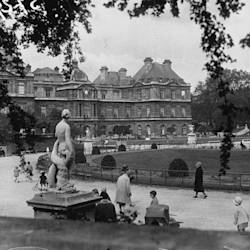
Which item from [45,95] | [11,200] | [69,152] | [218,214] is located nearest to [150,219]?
[69,152]

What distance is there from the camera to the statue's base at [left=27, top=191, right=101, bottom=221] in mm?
7180

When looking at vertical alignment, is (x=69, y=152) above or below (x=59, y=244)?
above

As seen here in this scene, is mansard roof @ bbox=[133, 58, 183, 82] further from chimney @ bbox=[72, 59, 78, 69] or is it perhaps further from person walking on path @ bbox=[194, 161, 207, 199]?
chimney @ bbox=[72, 59, 78, 69]

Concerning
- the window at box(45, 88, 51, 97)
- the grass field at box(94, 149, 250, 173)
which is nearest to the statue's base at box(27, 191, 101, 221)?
the grass field at box(94, 149, 250, 173)

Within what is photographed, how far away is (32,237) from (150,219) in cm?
412

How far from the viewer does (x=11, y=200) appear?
13289 millimetres

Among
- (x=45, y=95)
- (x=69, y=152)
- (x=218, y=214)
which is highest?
(x=45, y=95)

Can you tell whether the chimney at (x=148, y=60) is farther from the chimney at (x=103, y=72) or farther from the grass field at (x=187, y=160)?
the grass field at (x=187, y=160)

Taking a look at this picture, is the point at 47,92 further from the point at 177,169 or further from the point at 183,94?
the point at 177,169

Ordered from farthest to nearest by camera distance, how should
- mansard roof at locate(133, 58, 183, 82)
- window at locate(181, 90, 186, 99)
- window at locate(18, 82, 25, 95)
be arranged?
window at locate(181, 90, 186, 99), mansard roof at locate(133, 58, 183, 82), window at locate(18, 82, 25, 95)

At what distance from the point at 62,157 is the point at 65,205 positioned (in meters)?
1.03

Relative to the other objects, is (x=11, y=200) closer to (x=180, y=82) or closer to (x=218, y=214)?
(x=218, y=214)

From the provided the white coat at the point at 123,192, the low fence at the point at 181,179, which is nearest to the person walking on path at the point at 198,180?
the low fence at the point at 181,179

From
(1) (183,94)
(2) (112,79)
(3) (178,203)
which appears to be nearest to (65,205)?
(3) (178,203)
